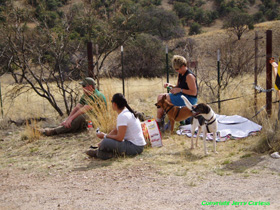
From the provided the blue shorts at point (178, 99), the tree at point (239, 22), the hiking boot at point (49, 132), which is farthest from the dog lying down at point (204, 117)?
the tree at point (239, 22)

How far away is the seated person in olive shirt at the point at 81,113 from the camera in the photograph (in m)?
6.44

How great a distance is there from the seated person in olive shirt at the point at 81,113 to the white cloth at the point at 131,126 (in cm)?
156

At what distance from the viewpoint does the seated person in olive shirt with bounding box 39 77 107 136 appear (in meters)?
6.44

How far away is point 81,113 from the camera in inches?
258

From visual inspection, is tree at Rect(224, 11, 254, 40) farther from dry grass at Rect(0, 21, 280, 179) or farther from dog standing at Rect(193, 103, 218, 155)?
dog standing at Rect(193, 103, 218, 155)

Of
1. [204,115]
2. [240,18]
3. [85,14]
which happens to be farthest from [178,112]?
[240,18]

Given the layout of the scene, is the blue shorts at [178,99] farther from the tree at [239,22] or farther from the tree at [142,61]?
the tree at [239,22]

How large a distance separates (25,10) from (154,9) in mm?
23362

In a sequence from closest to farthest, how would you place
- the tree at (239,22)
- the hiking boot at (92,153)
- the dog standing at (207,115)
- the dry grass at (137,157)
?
1. the dry grass at (137,157)
2. the dog standing at (207,115)
3. the hiking boot at (92,153)
4. the tree at (239,22)

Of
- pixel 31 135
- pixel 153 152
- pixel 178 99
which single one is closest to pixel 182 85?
pixel 178 99

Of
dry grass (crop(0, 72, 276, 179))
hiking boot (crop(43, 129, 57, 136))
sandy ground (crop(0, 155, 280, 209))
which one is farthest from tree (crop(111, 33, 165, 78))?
sandy ground (crop(0, 155, 280, 209))

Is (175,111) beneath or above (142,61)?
beneath

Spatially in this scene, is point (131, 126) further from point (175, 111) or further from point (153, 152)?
point (175, 111)

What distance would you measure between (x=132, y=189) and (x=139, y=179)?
1.13 feet
